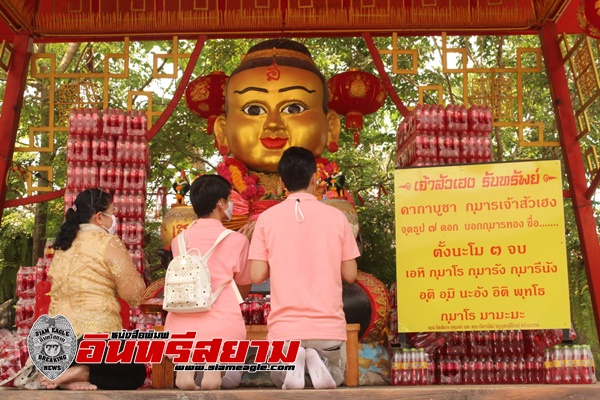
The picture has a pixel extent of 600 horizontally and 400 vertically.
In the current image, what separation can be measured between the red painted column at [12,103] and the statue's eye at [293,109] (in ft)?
7.36

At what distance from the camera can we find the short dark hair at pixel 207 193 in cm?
505

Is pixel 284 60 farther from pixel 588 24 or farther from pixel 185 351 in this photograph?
pixel 185 351

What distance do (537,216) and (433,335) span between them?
118cm

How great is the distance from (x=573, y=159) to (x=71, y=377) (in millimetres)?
4347

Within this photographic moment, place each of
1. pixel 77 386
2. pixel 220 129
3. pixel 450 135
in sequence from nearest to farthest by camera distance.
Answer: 1. pixel 77 386
2. pixel 450 135
3. pixel 220 129

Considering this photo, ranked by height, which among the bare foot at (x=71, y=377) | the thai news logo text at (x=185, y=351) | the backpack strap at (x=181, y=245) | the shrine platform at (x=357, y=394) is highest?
the backpack strap at (x=181, y=245)

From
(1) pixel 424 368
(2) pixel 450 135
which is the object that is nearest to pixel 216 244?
(1) pixel 424 368

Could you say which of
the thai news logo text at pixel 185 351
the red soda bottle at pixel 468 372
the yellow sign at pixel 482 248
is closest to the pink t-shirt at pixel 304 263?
the thai news logo text at pixel 185 351

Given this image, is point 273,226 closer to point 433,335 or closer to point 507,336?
point 433,335

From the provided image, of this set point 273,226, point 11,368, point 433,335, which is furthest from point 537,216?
point 11,368

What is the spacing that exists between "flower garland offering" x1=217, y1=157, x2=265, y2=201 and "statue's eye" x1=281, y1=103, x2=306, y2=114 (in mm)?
622

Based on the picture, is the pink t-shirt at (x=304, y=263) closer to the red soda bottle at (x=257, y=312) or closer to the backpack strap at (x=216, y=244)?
the backpack strap at (x=216, y=244)

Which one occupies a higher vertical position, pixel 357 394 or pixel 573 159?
pixel 573 159

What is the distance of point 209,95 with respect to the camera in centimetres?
902
